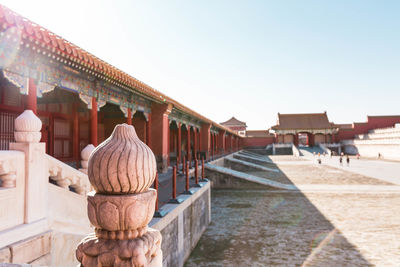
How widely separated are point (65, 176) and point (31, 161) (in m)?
0.73

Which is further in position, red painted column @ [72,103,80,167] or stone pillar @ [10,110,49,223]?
red painted column @ [72,103,80,167]

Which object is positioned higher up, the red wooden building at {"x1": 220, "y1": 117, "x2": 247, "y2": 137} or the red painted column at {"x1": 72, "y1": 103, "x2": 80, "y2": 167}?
the red wooden building at {"x1": 220, "y1": 117, "x2": 247, "y2": 137}

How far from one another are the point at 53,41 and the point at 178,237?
4860mm

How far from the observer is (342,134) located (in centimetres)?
4966

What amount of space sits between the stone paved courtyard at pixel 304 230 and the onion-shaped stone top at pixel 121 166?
18.8 ft

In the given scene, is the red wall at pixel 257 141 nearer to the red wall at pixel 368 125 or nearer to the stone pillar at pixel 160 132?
the red wall at pixel 368 125

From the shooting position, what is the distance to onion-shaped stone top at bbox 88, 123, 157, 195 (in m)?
1.50

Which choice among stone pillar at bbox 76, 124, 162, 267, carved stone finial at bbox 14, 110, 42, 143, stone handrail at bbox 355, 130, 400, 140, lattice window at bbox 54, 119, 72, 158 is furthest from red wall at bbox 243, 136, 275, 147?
stone pillar at bbox 76, 124, 162, 267

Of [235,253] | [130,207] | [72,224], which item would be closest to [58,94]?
[72,224]

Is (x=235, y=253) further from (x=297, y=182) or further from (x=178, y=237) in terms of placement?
(x=297, y=182)

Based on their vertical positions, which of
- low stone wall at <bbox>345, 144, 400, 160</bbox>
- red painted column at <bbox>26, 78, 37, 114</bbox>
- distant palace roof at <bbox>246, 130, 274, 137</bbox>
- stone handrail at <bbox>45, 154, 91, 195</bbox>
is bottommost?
low stone wall at <bbox>345, 144, 400, 160</bbox>

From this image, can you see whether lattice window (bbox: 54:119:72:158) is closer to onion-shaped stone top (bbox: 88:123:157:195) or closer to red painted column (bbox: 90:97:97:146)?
red painted column (bbox: 90:97:97:146)

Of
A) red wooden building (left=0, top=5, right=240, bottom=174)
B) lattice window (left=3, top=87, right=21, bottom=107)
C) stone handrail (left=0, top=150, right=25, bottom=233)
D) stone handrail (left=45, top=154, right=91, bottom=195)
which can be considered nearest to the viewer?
stone handrail (left=0, top=150, right=25, bottom=233)

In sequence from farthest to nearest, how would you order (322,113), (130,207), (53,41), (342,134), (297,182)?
1. (322,113)
2. (342,134)
3. (297,182)
4. (53,41)
5. (130,207)
